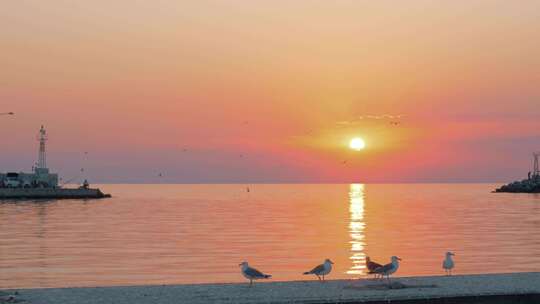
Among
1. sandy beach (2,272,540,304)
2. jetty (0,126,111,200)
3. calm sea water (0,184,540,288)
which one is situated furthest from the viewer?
jetty (0,126,111,200)

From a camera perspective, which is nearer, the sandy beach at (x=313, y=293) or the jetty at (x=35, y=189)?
the sandy beach at (x=313, y=293)

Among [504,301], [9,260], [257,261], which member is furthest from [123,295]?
[9,260]

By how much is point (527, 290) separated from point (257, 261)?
26.8 m

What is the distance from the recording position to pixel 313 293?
83.3ft

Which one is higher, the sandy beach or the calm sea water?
the sandy beach

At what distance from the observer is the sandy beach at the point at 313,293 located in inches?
952

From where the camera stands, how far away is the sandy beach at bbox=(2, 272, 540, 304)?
24.2 metres

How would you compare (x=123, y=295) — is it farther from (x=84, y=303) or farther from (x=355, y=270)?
(x=355, y=270)

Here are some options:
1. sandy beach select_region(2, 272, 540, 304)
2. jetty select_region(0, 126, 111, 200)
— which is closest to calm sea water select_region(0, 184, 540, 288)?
sandy beach select_region(2, 272, 540, 304)

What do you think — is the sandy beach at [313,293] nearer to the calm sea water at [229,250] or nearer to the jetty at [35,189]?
the calm sea water at [229,250]

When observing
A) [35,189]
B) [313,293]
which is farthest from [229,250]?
[35,189]

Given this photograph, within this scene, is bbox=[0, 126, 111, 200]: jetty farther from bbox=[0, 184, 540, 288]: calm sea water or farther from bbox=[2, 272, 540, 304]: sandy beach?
bbox=[2, 272, 540, 304]: sandy beach

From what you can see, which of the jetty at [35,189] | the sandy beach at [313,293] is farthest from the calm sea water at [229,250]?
the jetty at [35,189]

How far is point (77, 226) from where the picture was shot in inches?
3580
